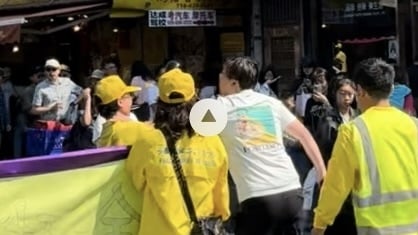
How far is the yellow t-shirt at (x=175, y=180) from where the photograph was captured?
5297mm

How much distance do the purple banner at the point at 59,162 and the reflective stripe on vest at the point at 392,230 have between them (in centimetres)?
153

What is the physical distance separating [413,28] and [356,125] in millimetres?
9371

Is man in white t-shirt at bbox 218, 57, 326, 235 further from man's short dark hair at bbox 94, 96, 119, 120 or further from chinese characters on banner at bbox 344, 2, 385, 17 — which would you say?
chinese characters on banner at bbox 344, 2, 385, 17

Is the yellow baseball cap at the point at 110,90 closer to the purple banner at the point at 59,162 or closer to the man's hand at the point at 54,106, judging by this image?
the purple banner at the point at 59,162

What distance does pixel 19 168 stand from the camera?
5.73 metres

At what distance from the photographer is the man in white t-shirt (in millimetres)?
6348

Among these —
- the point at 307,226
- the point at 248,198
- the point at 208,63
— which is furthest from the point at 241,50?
the point at 248,198

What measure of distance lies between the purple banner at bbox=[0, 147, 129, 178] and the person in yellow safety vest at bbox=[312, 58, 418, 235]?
1.36 m

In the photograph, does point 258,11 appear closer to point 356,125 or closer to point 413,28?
point 413,28

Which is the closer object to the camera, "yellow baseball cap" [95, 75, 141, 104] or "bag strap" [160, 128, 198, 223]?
"bag strap" [160, 128, 198, 223]

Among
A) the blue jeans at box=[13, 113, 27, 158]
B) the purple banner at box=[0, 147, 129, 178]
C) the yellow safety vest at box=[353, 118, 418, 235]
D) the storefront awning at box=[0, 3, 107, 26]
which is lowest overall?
the blue jeans at box=[13, 113, 27, 158]
